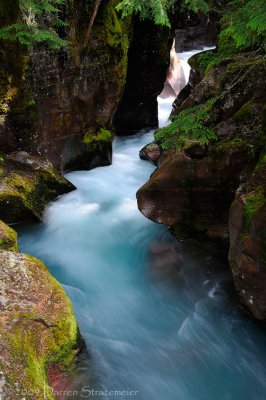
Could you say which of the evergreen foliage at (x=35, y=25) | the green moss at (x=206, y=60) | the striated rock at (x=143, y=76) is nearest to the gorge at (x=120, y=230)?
the evergreen foliage at (x=35, y=25)

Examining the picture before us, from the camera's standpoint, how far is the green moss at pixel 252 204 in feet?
16.0

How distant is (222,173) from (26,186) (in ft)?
14.4

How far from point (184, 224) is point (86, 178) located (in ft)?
14.9

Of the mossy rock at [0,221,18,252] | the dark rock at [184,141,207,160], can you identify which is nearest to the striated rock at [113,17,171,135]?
the dark rock at [184,141,207,160]

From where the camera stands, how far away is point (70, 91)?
9281 millimetres

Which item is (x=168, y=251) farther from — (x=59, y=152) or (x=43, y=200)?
(x=59, y=152)

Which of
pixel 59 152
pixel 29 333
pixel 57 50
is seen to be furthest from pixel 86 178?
pixel 29 333

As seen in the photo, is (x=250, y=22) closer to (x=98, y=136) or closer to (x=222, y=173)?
(x=222, y=173)

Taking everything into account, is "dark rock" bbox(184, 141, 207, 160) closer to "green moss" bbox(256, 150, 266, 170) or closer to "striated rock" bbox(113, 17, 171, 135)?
"green moss" bbox(256, 150, 266, 170)

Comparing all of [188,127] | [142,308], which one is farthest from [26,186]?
[188,127]

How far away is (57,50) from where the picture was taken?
28.0ft

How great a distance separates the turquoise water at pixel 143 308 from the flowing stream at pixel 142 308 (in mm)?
16

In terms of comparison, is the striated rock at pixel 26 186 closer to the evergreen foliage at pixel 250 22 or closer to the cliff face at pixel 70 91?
the cliff face at pixel 70 91

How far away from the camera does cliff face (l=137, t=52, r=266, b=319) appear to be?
523cm
